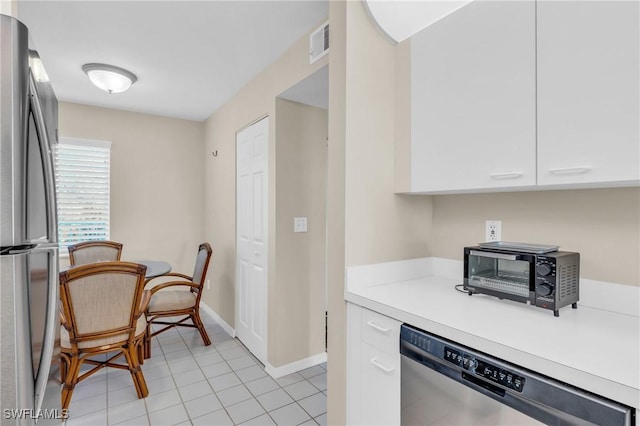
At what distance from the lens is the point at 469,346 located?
1.02 meters

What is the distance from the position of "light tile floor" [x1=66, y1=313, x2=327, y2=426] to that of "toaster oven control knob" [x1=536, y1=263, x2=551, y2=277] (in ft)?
5.09

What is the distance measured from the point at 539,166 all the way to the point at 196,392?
249 centimetres

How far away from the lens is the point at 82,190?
3.68 m

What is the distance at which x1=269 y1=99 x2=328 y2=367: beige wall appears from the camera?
2559 millimetres

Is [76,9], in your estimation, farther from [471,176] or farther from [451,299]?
[451,299]

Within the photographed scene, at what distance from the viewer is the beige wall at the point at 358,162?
1.55 m

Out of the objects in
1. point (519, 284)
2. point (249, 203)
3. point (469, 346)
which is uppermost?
point (249, 203)

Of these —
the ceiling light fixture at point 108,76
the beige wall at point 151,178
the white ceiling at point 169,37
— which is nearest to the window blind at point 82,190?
the beige wall at point 151,178

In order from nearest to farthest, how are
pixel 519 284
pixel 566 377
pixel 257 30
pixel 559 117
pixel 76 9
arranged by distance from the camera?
1. pixel 566 377
2. pixel 559 117
3. pixel 519 284
4. pixel 76 9
5. pixel 257 30

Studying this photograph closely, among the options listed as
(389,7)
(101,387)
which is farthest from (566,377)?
(101,387)

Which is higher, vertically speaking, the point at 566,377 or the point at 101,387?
the point at 566,377

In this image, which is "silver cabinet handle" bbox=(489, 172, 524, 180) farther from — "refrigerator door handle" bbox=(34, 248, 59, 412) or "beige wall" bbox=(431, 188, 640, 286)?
"refrigerator door handle" bbox=(34, 248, 59, 412)

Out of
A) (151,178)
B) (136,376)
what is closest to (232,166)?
(151,178)

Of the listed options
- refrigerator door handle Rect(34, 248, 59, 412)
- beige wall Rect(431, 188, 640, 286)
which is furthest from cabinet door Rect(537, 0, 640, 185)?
refrigerator door handle Rect(34, 248, 59, 412)
